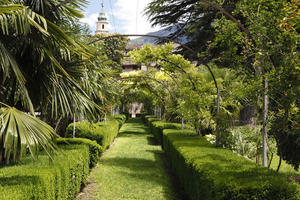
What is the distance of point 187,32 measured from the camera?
43.4 feet

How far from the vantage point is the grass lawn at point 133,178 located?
6098mm

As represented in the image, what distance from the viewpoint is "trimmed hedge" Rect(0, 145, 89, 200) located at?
2.84m

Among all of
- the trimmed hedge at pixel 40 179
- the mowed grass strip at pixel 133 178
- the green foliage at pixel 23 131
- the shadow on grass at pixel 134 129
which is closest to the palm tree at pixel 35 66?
the green foliage at pixel 23 131

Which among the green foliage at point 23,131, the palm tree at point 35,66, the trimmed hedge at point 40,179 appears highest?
the palm tree at point 35,66

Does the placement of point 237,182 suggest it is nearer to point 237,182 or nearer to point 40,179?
point 237,182

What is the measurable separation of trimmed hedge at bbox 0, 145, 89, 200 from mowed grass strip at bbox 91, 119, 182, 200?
4.40 ft

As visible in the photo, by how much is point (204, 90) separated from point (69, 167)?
5429 mm

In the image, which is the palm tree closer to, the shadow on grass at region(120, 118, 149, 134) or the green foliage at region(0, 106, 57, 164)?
the green foliage at region(0, 106, 57, 164)

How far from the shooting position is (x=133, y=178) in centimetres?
746

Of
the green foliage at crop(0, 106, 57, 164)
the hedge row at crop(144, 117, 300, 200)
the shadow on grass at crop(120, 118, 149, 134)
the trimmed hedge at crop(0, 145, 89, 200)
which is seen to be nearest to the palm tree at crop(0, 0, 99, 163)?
the green foliage at crop(0, 106, 57, 164)

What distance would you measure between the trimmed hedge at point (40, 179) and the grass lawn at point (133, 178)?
1365 mm

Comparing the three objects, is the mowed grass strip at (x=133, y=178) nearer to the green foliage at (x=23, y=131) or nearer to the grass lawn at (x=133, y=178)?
the grass lawn at (x=133, y=178)

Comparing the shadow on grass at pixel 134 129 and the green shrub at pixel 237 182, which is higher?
the green shrub at pixel 237 182

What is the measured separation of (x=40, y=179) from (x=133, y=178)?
14.7ft
